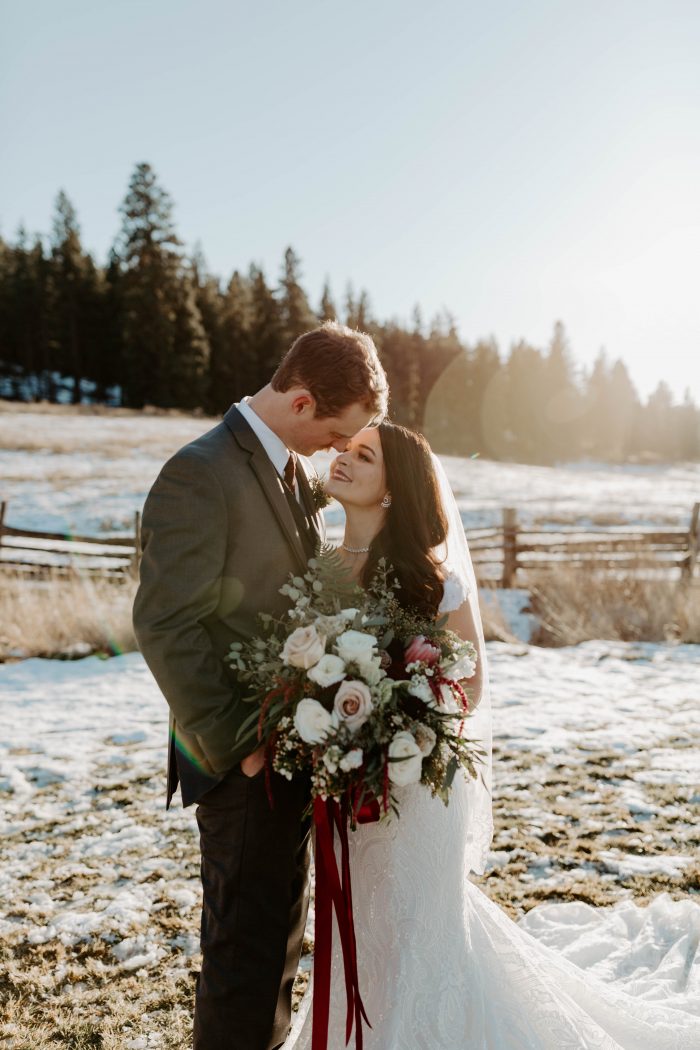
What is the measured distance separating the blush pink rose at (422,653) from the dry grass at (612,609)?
7.69 metres

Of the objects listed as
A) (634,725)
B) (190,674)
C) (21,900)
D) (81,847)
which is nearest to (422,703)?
(190,674)

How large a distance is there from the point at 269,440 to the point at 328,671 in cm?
93

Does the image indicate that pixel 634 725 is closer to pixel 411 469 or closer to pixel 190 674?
pixel 411 469

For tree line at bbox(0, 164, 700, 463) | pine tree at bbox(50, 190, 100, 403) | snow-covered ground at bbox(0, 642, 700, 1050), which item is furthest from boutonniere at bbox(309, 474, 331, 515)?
pine tree at bbox(50, 190, 100, 403)

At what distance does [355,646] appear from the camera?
6.77 feet

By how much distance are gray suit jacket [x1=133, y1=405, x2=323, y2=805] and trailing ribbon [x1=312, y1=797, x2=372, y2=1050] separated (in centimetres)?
35

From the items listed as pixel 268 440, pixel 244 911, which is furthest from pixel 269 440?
pixel 244 911

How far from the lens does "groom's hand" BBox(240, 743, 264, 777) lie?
7.40 feet

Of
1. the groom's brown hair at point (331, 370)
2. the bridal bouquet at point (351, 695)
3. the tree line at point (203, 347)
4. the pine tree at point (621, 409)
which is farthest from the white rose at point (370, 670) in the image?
the pine tree at point (621, 409)

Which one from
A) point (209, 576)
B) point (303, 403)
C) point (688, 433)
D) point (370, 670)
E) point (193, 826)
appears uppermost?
point (688, 433)

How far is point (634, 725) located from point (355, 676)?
5.01 metres

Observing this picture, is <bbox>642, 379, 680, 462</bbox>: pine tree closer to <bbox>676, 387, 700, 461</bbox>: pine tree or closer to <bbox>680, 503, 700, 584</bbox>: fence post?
<bbox>676, 387, 700, 461</bbox>: pine tree

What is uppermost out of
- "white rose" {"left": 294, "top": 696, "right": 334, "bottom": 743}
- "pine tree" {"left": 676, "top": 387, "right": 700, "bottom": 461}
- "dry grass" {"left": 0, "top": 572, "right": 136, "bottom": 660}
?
"pine tree" {"left": 676, "top": 387, "right": 700, "bottom": 461}

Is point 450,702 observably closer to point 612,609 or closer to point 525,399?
point 612,609
